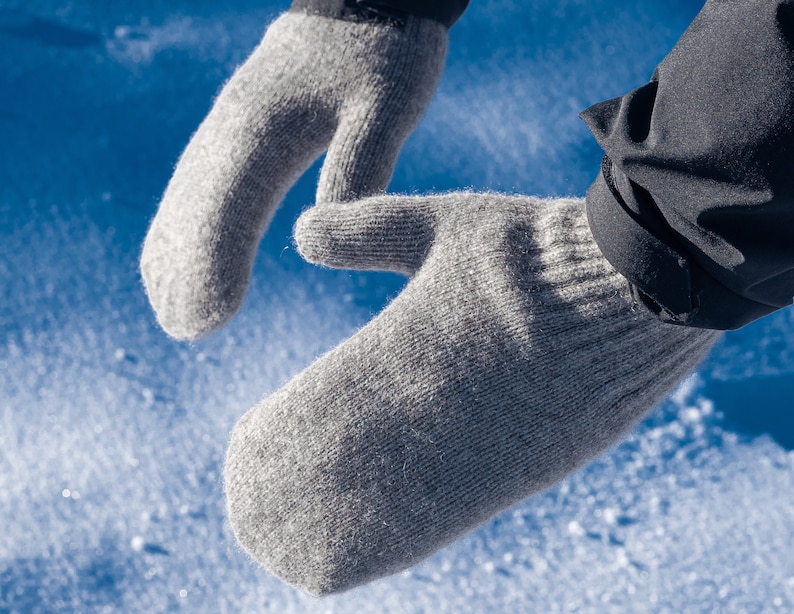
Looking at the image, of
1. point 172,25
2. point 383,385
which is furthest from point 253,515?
point 172,25

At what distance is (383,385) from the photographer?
82 cm

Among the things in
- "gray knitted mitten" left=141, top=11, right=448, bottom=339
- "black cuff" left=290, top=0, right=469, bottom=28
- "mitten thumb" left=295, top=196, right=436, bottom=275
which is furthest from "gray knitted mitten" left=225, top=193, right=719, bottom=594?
"black cuff" left=290, top=0, right=469, bottom=28

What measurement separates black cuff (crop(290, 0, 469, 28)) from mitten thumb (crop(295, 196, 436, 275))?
0.25 metres

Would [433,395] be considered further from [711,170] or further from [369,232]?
[711,170]

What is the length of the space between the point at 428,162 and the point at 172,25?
1.66ft

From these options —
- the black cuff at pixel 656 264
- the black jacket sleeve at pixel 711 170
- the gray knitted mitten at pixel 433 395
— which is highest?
the black jacket sleeve at pixel 711 170

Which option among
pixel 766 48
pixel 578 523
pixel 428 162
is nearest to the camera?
pixel 766 48

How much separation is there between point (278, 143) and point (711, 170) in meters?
0.49

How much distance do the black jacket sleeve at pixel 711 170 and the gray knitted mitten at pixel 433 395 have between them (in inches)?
3.5

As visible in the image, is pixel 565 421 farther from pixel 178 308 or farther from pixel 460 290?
pixel 178 308

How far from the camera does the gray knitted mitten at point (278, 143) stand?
36.2 inches

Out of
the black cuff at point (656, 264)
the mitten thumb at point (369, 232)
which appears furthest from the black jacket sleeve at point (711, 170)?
the mitten thumb at point (369, 232)

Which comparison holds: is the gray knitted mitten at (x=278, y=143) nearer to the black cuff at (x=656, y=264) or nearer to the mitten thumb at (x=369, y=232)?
the mitten thumb at (x=369, y=232)

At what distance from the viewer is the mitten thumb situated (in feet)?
2.70
